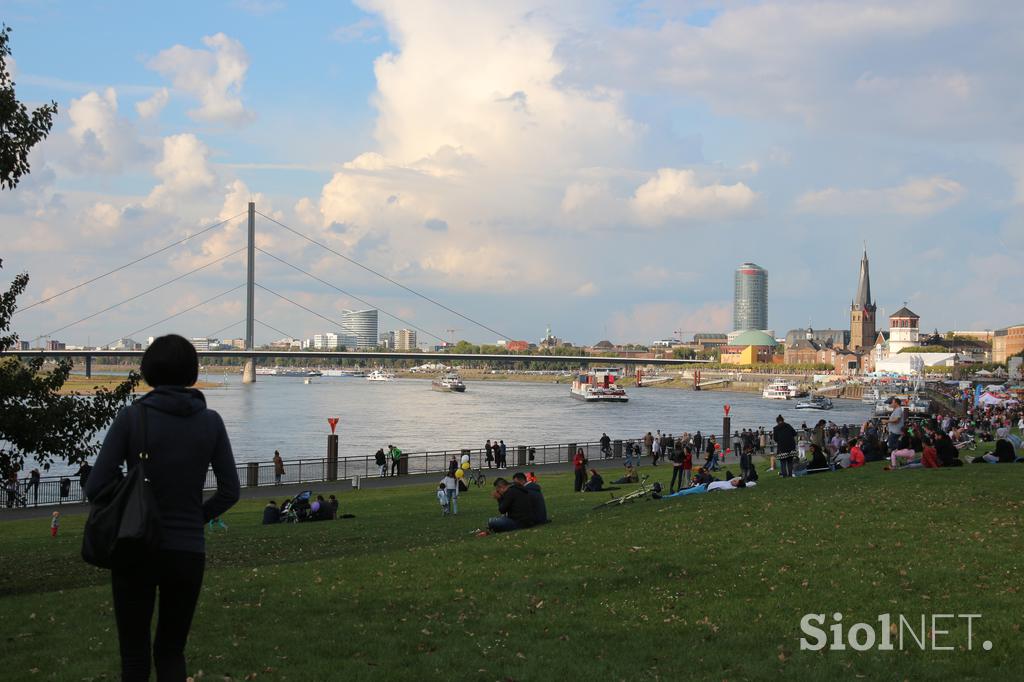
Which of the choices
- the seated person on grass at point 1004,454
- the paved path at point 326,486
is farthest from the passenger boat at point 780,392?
the seated person on grass at point 1004,454

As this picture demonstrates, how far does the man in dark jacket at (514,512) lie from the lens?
1235cm

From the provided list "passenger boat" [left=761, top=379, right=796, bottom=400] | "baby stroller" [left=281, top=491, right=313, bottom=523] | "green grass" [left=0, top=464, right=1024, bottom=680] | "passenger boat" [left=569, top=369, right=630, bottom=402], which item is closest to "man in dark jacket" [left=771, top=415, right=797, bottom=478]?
"green grass" [left=0, top=464, right=1024, bottom=680]

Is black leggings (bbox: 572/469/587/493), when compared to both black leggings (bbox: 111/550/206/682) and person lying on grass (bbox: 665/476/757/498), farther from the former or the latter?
black leggings (bbox: 111/550/206/682)

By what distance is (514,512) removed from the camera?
41.2ft

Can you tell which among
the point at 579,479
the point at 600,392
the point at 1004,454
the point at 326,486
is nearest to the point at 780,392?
the point at 600,392

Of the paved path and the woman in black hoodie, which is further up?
the woman in black hoodie

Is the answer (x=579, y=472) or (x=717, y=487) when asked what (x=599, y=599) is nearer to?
(x=717, y=487)

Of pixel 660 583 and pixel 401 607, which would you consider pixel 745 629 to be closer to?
pixel 660 583

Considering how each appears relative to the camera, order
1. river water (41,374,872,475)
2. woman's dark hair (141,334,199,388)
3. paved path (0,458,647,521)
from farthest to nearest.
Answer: river water (41,374,872,475) → paved path (0,458,647,521) → woman's dark hair (141,334,199,388)

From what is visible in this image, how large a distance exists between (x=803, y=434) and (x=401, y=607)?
3987 cm

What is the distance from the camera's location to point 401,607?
767cm

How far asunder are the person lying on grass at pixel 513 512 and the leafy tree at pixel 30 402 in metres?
4.61

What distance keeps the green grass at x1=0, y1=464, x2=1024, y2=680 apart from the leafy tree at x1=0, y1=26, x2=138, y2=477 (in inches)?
58.6

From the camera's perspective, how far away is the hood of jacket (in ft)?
12.7
